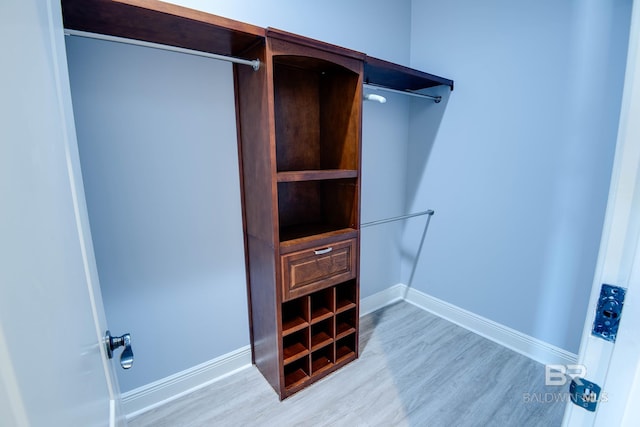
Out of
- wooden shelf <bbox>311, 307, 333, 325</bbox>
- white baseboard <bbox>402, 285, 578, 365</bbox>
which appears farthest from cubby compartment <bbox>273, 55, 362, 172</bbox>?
white baseboard <bbox>402, 285, 578, 365</bbox>

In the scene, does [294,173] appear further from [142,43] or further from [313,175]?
[142,43]

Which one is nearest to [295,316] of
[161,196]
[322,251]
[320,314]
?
[320,314]

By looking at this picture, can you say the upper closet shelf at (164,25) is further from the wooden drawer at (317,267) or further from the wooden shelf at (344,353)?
the wooden shelf at (344,353)

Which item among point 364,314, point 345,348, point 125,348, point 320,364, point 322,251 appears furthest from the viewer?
point 364,314

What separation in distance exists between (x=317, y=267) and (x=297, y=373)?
2.31 ft

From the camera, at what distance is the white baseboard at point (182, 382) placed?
1.46 metres

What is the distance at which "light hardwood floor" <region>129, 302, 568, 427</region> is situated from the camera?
4.78 feet

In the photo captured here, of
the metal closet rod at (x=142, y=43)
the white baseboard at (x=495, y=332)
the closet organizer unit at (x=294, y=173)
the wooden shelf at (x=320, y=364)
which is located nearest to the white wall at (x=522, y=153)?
the white baseboard at (x=495, y=332)

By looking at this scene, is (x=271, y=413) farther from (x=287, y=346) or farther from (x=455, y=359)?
(x=455, y=359)

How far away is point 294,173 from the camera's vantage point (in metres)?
1.41

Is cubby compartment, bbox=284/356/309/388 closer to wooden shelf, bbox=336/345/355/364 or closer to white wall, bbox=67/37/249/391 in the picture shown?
wooden shelf, bbox=336/345/355/364

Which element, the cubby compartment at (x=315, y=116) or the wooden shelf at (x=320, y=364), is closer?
the cubby compartment at (x=315, y=116)

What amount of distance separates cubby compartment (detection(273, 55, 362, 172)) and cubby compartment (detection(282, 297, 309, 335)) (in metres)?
0.85

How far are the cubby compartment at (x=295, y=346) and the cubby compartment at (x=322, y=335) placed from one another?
6 centimetres
